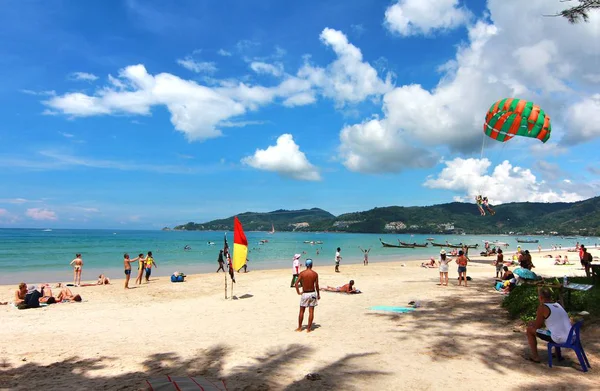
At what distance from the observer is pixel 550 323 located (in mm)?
5957

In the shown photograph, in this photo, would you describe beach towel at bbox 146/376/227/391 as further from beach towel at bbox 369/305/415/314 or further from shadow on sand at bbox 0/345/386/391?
beach towel at bbox 369/305/415/314

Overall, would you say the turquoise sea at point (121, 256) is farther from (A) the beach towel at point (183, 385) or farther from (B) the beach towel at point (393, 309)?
(A) the beach towel at point (183, 385)

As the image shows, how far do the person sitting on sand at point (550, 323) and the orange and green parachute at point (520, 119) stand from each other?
13.4 m

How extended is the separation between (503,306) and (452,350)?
4126mm

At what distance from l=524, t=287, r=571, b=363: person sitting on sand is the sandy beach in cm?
46

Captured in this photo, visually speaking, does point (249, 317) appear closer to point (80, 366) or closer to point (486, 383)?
point (80, 366)

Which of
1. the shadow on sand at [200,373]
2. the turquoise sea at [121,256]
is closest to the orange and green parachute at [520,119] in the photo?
the shadow on sand at [200,373]

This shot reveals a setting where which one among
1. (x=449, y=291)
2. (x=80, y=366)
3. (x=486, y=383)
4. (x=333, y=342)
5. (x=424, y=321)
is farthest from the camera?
(x=449, y=291)

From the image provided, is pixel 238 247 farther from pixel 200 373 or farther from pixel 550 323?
pixel 550 323

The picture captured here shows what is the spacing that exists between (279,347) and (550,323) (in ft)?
15.8

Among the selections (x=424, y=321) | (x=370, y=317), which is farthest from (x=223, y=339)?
(x=424, y=321)

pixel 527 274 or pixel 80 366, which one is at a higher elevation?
pixel 527 274

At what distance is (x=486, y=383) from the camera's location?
17.8ft

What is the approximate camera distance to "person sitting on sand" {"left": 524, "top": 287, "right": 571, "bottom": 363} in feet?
19.2
